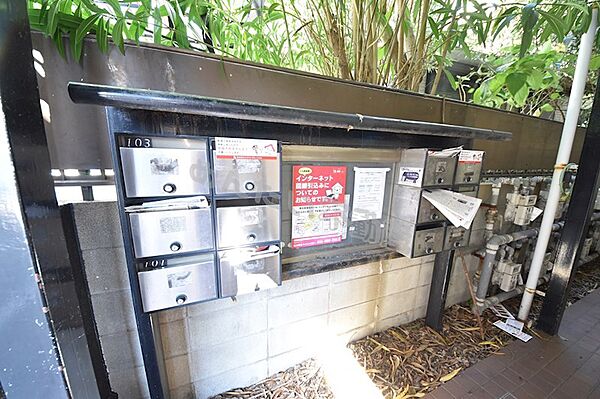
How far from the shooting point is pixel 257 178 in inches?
49.9

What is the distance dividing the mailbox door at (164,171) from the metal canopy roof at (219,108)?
7.8 inches

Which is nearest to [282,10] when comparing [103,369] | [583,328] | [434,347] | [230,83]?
[230,83]

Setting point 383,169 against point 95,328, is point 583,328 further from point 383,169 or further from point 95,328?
point 95,328

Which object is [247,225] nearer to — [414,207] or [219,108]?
[219,108]

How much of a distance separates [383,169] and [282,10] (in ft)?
4.47

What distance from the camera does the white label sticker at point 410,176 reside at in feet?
5.67

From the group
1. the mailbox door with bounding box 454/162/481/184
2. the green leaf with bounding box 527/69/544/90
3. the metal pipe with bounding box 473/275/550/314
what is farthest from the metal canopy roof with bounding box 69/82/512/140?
the metal pipe with bounding box 473/275/550/314

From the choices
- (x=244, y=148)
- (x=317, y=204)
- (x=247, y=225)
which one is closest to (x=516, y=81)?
(x=317, y=204)

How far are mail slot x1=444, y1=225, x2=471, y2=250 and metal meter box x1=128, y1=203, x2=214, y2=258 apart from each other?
6.02 feet

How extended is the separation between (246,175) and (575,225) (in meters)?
2.99

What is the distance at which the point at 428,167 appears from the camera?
1.71 m

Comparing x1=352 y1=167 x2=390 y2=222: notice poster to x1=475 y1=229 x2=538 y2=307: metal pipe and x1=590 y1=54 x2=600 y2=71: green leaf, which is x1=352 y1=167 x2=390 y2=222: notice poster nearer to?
x1=475 y1=229 x2=538 y2=307: metal pipe

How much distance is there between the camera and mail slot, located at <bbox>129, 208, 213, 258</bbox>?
1.10 meters

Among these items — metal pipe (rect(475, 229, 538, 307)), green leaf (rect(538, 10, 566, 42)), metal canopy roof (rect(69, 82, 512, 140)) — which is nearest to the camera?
metal canopy roof (rect(69, 82, 512, 140))
